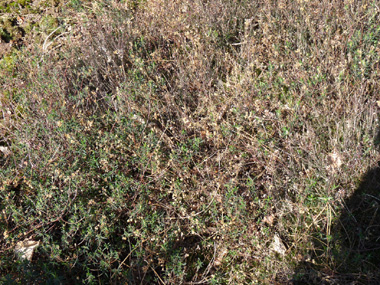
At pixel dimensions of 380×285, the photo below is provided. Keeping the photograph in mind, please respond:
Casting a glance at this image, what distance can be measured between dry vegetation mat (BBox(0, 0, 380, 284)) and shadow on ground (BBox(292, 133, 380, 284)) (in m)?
0.01

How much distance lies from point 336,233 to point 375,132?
94 cm

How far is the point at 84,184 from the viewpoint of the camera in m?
3.37

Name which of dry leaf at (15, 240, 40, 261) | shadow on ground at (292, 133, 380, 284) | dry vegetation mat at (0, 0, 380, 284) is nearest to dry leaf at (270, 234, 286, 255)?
dry vegetation mat at (0, 0, 380, 284)

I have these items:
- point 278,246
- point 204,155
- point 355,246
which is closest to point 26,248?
point 204,155

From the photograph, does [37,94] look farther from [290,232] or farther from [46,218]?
[290,232]

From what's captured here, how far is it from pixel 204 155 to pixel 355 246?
62.3 inches

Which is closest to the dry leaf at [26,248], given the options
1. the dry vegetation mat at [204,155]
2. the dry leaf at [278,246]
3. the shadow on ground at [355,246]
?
the dry vegetation mat at [204,155]

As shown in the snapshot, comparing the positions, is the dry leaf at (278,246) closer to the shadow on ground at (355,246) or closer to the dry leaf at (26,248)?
the shadow on ground at (355,246)

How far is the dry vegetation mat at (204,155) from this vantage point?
9.41 feet

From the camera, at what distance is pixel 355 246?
108 inches

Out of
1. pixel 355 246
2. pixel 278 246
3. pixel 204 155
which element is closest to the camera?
pixel 355 246

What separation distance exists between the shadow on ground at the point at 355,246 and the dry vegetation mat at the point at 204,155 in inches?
0.5

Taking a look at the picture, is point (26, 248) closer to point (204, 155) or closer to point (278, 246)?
point (204, 155)

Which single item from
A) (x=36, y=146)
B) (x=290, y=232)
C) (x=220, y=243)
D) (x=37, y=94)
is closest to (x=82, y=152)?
(x=36, y=146)
